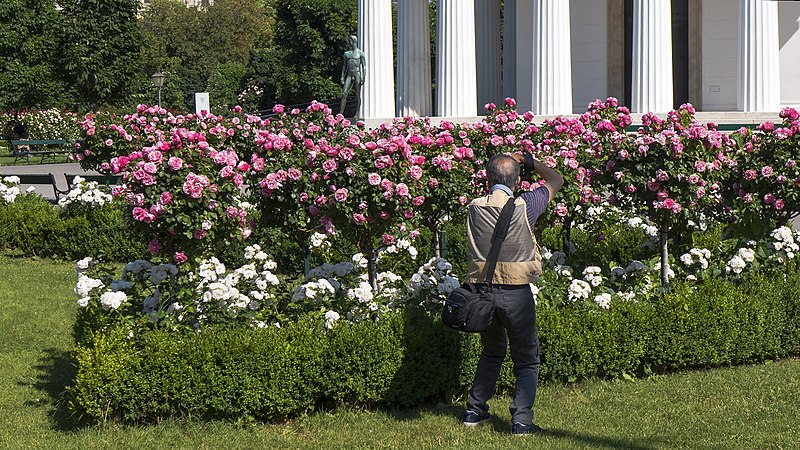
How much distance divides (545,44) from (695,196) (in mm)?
16922

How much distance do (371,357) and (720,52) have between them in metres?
26.2

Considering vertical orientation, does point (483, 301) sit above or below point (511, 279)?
below

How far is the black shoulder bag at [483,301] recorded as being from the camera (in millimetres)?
7836

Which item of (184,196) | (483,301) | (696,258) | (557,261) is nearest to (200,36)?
(557,261)

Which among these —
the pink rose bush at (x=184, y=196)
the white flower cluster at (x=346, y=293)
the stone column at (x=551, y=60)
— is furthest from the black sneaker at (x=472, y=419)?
the stone column at (x=551, y=60)

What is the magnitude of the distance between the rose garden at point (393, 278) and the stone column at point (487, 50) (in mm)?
22296

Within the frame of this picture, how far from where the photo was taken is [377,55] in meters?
32.4

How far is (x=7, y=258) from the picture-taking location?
18078 millimetres

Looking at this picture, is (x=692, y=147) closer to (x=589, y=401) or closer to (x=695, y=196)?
(x=695, y=196)

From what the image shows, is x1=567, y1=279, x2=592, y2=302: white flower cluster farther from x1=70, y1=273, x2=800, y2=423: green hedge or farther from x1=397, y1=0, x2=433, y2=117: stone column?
x1=397, y1=0, x2=433, y2=117: stone column

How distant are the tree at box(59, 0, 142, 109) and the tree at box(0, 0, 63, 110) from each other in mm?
1019

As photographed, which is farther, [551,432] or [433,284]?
[433,284]

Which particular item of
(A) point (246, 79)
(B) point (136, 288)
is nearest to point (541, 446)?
(B) point (136, 288)

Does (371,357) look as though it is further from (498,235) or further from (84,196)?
(84,196)
